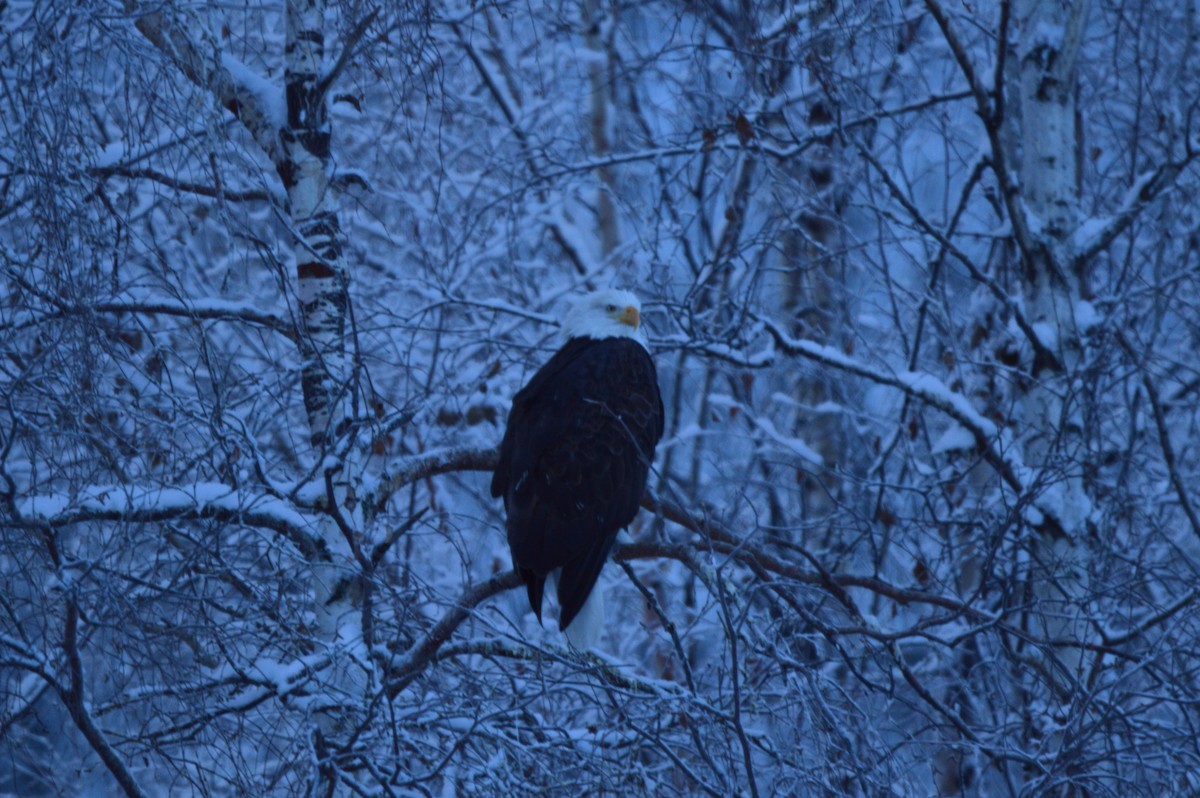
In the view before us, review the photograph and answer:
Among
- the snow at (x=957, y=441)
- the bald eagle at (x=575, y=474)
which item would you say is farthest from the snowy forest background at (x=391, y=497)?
the bald eagle at (x=575, y=474)

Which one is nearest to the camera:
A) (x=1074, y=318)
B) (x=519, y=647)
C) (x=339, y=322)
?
(x=519, y=647)

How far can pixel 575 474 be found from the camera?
3.85 m

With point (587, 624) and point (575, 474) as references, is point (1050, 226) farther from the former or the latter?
point (587, 624)

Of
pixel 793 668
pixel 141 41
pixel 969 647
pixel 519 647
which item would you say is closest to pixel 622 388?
pixel 519 647

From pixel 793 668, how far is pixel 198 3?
1.88m

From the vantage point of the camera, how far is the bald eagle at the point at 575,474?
12.4 feet

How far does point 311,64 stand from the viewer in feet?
11.8

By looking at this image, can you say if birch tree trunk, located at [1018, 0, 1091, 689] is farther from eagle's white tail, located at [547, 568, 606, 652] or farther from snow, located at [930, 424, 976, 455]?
eagle's white tail, located at [547, 568, 606, 652]

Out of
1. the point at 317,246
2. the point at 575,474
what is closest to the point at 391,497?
the point at 575,474

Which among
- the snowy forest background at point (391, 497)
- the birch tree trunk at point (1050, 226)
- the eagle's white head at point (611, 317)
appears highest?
the birch tree trunk at point (1050, 226)

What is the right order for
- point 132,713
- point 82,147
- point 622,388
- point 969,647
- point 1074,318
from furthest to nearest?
point 969,647 → point 1074,318 → point 622,388 → point 132,713 → point 82,147

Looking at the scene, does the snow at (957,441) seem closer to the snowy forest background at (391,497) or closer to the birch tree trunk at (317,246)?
the snowy forest background at (391,497)

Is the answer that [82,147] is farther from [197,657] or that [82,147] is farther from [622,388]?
[622,388]

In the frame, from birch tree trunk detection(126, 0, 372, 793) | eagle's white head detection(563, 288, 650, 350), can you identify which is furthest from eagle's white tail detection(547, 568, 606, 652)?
eagle's white head detection(563, 288, 650, 350)
